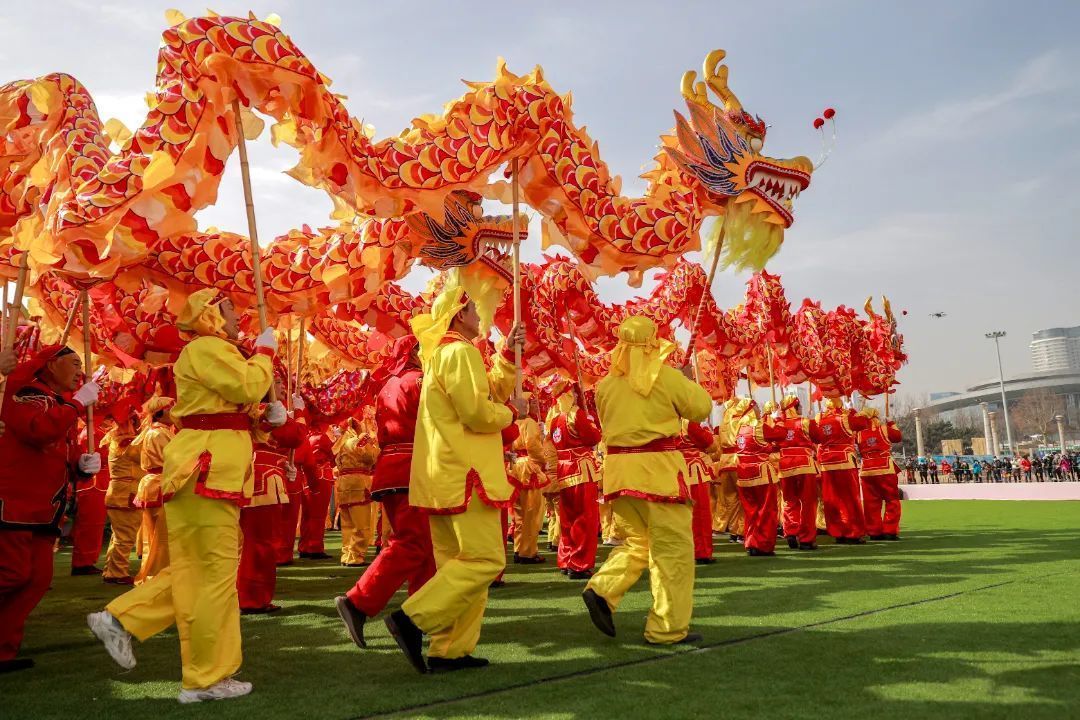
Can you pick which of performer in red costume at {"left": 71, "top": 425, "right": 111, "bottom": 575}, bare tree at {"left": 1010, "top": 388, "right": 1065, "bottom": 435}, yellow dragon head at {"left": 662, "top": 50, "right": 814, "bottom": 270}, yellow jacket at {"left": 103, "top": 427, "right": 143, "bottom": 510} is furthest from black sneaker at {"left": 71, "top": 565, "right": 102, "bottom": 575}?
bare tree at {"left": 1010, "top": 388, "right": 1065, "bottom": 435}

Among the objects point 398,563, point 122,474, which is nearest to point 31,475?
point 398,563

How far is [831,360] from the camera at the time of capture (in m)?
12.3

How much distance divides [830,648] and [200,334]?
10.8 feet

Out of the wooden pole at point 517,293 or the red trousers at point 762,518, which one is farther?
the red trousers at point 762,518

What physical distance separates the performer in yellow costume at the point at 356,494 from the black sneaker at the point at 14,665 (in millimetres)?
4900

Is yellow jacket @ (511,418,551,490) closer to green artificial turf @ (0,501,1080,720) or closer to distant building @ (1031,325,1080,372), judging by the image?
green artificial turf @ (0,501,1080,720)

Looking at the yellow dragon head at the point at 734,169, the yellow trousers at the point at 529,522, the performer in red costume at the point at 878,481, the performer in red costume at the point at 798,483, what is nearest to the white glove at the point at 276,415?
the yellow dragon head at the point at 734,169

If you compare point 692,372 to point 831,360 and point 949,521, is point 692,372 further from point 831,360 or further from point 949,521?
point 949,521

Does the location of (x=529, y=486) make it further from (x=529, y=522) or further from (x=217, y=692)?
(x=217, y=692)

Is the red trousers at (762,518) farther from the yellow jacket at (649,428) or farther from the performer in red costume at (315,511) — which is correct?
the performer in red costume at (315,511)

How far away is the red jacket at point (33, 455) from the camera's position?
4.14 meters

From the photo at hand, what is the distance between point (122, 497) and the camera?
8609 millimetres

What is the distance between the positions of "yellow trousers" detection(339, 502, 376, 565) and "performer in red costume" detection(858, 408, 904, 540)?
600 cm

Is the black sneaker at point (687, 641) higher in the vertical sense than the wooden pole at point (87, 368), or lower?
lower
